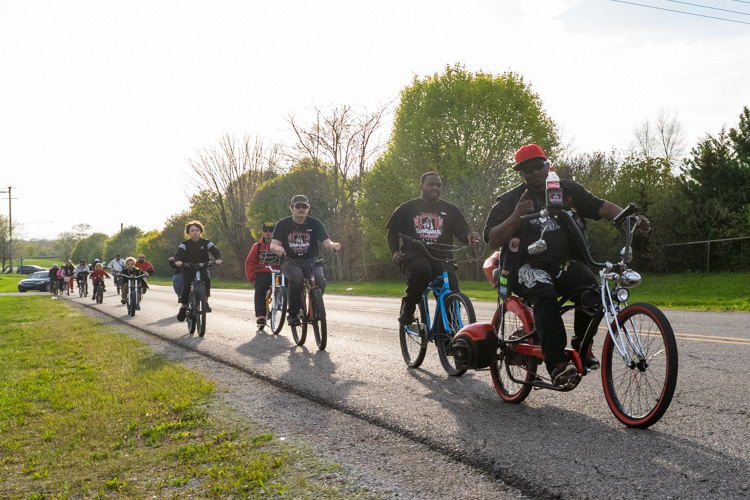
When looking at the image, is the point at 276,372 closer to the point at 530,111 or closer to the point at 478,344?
the point at 478,344

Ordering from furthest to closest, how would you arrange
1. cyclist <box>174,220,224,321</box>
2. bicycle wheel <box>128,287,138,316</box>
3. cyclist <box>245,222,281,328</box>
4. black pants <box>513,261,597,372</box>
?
bicycle wheel <box>128,287,138,316</box>, cyclist <box>174,220,224,321</box>, cyclist <box>245,222,281,328</box>, black pants <box>513,261,597,372</box>

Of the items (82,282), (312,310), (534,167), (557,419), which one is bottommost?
(82,282)

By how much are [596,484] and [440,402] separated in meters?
2.11

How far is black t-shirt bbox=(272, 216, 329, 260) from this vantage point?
9266mm

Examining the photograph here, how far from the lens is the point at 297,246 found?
9.30 meters

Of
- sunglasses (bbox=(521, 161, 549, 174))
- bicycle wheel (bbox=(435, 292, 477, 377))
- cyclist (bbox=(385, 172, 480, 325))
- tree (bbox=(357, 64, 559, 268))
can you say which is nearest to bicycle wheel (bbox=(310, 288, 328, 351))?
cyclist (bbox=(385, 172, 480, 325))

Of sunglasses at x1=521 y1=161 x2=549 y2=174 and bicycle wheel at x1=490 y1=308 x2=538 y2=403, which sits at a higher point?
sunglasses at x1=521 y1=161 x2=549 y2=174

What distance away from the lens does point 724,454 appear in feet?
11.5

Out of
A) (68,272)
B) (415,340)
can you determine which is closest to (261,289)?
(415,340)

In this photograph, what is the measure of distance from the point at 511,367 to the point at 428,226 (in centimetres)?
211

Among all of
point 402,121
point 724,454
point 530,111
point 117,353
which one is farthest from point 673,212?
point 724,454

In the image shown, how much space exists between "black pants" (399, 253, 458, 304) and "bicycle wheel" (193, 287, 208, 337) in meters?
5.65

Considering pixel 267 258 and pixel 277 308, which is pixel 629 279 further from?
pixel 267 258

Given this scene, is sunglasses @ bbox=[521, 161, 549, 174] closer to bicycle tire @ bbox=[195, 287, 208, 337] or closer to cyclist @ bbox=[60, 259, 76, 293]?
bicycle tire @ bbox=[195, 287, 208, 337]
